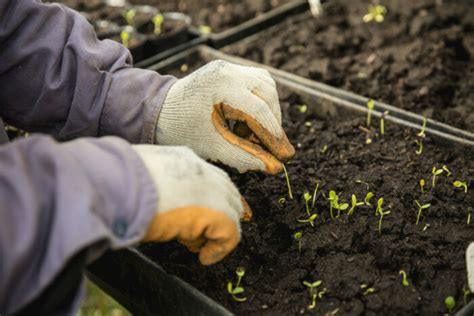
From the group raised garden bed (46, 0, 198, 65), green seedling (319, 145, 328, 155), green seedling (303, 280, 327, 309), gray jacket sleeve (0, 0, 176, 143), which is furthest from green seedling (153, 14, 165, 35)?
green seedling (303, 280, 327, 309)

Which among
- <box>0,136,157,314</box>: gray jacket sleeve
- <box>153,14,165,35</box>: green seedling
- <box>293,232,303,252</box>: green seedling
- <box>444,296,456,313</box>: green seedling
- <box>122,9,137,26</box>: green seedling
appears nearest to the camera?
<box>0,136,157,314</box>: gray jacket sleeve

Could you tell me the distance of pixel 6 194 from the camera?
108 centimetres

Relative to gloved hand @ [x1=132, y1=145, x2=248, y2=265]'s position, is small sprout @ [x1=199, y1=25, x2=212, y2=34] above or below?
below

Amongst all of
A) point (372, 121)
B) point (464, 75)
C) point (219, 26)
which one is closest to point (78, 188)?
point (372, 121)

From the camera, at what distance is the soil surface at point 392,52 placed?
236 centimetres

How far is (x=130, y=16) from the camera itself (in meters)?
3.25

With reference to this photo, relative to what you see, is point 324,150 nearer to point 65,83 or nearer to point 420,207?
point 420,207

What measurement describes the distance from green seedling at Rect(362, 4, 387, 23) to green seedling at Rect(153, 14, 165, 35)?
1166 mm

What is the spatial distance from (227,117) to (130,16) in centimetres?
184

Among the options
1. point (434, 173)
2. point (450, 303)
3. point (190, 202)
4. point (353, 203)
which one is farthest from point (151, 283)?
point (434, 173)

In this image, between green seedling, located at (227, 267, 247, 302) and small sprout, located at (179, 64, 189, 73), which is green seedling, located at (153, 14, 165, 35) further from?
green seedling, located at (227, 267, 247, 302)

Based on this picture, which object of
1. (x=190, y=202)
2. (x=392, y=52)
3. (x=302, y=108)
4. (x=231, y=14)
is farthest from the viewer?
(x=231, y=14)

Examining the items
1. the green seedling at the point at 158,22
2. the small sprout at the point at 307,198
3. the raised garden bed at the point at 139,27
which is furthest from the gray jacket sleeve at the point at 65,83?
the green seedling at the point at 158,22

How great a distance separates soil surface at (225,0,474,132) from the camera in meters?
2.36
